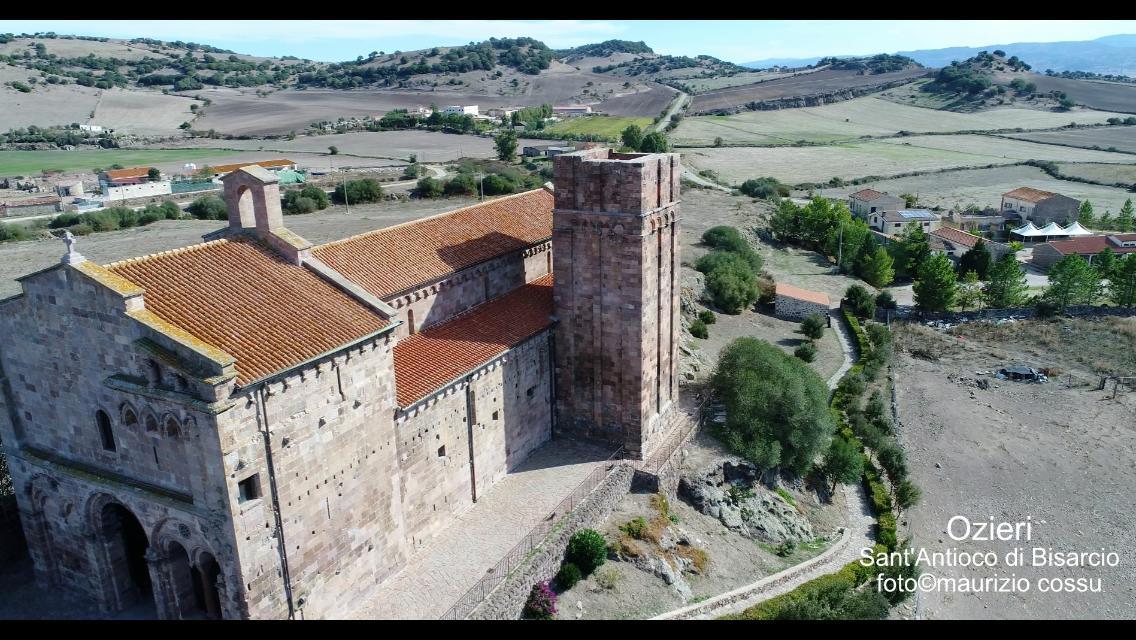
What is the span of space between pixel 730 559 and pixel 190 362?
18.8 meters

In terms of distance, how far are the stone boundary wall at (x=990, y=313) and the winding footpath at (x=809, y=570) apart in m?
27.7

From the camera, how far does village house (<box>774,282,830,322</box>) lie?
54.0 metres

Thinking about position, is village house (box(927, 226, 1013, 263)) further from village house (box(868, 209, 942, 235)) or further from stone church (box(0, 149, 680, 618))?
stone church (box(0, 149, 680, 618))

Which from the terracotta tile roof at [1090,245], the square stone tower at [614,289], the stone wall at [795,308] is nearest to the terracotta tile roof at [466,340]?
the square stone tower at [614,289]

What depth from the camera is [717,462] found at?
3017 cm

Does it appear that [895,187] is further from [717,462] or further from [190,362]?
[190,362]

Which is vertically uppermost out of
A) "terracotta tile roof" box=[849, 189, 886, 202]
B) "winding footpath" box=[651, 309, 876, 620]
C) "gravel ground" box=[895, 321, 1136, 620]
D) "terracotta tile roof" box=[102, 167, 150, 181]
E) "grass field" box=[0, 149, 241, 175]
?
"grass field" box=[0, 149, 241, 175]

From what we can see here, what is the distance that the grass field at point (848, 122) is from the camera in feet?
493

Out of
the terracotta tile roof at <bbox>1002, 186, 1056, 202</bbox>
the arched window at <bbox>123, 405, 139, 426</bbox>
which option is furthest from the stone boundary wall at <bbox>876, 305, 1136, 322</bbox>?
the arched window at <bbox>123, 405, 139, 426</bbox>

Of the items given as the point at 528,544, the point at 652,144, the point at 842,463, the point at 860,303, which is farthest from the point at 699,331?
the point at 652,144

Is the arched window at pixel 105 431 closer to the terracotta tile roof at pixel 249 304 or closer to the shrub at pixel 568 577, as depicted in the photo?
the terracotta tile roof at pixel 249 304

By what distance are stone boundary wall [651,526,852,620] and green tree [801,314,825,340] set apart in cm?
2346

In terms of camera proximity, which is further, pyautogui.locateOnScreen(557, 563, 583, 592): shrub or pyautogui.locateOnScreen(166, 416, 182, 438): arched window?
pyautogui.locateOnScreen(557, 563, 583, 592): shrub
